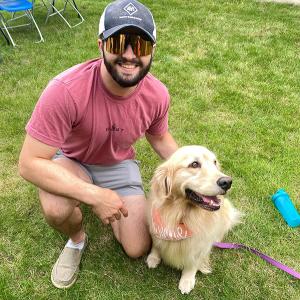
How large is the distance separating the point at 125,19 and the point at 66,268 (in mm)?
1662

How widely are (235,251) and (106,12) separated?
74.5 inches

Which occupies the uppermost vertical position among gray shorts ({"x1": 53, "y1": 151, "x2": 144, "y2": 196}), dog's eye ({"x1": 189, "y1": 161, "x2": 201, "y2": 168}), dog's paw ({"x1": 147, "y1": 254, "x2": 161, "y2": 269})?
dog's eye ({"x1": 189, "y1": 161, "x2": 201, "y2": 168})

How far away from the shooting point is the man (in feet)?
7.18

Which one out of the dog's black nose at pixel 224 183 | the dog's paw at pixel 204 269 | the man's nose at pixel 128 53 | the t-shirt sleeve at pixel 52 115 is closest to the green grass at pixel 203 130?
the dog's paw at pixel 204 269

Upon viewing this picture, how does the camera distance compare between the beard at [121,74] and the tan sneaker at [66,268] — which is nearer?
the beard at [121,74]

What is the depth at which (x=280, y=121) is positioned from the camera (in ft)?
14.6

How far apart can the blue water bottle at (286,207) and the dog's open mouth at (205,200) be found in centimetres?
108

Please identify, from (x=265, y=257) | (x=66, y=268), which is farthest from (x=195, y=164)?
(x=66, y=268)

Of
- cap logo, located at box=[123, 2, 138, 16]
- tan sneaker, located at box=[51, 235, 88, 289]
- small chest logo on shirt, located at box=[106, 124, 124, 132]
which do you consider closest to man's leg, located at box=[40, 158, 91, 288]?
tan sneaker, located at box=[51, 235, 88, 289]

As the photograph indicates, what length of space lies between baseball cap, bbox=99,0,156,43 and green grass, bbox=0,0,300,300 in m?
1.57

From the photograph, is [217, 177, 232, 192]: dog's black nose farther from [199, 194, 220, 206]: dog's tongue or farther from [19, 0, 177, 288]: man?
[19, 0, 177, 288]: man

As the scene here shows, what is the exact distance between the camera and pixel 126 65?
7.29 ft

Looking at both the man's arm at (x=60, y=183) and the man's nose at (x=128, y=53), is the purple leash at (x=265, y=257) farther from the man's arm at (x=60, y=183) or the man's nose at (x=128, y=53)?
the man's nose at (x=128, y=53)

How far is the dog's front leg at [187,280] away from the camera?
104 inches
